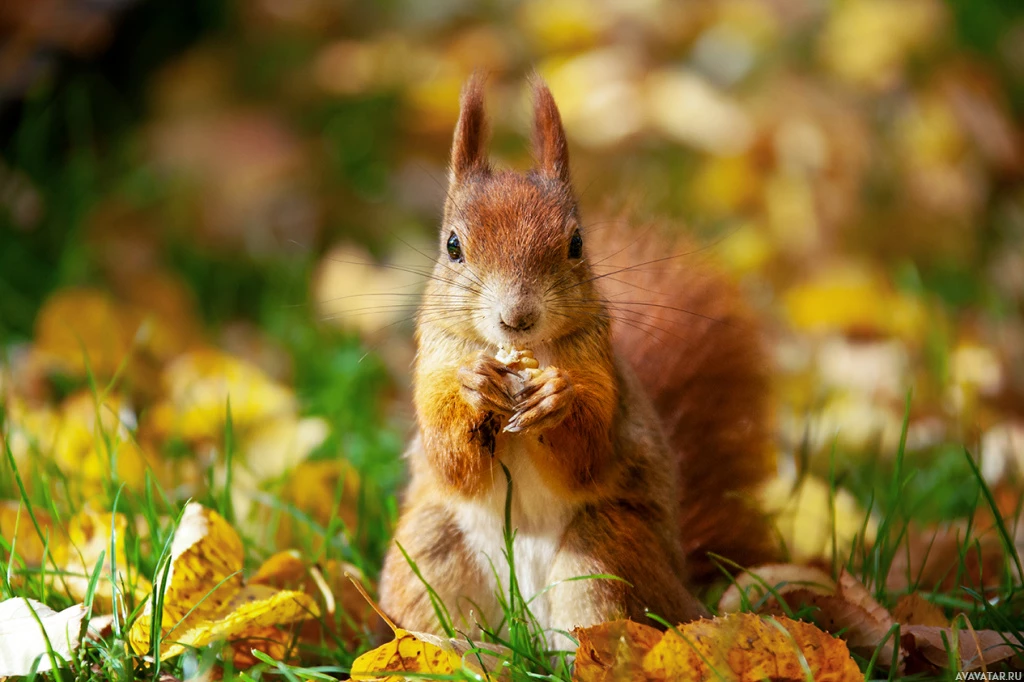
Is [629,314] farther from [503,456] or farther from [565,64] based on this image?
[565,64]

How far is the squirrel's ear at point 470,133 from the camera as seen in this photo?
4.27ft

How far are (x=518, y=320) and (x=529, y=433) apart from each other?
0.40 feet

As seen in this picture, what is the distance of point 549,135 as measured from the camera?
1319 millimetres

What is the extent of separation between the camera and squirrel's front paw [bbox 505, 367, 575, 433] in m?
1.13

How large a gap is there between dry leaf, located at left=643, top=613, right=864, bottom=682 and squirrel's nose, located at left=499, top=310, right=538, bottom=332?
A: 348 millimetres

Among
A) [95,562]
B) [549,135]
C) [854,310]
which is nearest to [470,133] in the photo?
[549,135]

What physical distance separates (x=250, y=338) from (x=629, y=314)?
121 cm

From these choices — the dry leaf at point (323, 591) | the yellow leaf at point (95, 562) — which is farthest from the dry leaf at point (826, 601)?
the yellow leaf at point (95, 562)

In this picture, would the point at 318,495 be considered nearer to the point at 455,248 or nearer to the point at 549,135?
the point at 455,248

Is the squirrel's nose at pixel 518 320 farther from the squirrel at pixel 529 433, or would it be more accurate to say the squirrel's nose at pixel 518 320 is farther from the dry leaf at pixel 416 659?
the dry leaf at pixel 416 659

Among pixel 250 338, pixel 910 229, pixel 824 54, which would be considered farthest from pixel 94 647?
pixel 824 54

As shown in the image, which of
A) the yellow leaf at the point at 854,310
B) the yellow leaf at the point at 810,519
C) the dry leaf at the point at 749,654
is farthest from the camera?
the yellow leaf at the point at 854,310

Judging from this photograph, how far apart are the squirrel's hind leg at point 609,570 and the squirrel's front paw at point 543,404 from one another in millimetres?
161

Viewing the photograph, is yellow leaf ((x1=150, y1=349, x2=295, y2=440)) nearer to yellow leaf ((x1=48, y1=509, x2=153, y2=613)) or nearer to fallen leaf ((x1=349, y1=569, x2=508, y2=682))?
yellow leaf ((x1=48, y1=509, x2=153, y2=613))
